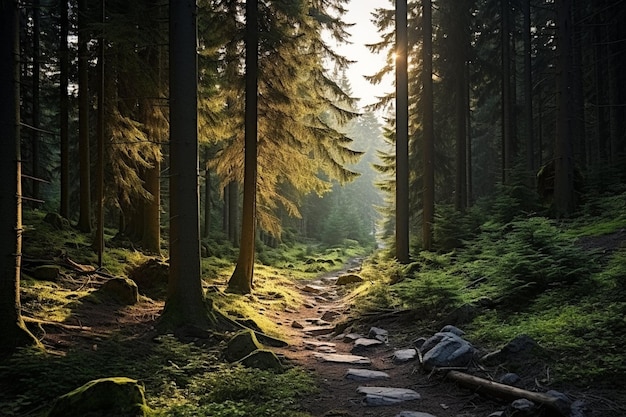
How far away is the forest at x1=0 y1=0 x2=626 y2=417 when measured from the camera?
16.4 ft

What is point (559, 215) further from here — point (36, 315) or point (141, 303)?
point (36, 315)

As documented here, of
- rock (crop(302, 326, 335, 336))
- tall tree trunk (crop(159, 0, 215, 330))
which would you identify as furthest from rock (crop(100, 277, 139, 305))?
rock (crop(302, 326, 335, 336))

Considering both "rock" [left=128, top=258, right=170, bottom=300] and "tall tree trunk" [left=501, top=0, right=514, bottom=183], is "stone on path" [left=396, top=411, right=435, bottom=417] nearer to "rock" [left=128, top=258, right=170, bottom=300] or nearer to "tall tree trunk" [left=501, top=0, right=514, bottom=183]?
"rock" [left=128, top=258, right=170, bottom=300]

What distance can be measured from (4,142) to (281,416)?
16.0 ft

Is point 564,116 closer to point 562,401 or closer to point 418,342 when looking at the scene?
point 418,342

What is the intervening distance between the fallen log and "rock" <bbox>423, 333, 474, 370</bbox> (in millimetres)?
285

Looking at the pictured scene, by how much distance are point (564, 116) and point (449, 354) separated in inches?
400

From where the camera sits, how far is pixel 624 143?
61.7ft

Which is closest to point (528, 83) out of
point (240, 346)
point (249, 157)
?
point (249, 157)

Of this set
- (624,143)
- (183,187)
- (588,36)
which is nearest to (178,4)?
(183,187)

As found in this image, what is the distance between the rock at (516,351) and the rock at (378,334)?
9.73 feet

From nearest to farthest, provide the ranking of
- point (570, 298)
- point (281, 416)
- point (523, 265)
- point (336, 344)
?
point (281, 416) < point (570, 298) < point (523, 265) < point (336, 344)

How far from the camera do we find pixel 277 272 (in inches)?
829

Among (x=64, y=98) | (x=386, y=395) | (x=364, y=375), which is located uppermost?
(x=64, y=98)
